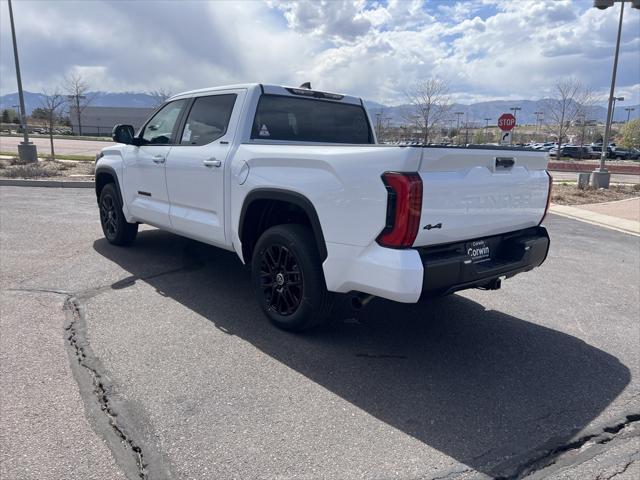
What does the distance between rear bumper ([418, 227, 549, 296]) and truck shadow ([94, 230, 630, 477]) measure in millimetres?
628

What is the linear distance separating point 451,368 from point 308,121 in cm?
275

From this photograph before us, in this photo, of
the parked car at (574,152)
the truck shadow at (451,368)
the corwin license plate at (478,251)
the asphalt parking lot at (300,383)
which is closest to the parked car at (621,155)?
the parked car at (574,152)

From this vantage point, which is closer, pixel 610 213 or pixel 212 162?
pixel 212 162

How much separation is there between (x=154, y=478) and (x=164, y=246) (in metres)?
4.81

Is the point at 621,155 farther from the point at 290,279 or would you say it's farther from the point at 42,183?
the point at 290,279

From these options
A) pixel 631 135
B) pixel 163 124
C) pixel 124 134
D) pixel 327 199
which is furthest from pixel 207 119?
pixel 631 135

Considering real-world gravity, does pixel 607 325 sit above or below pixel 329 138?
below

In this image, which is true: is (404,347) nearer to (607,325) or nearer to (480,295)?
(480,295)

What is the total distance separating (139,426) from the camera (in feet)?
9.35

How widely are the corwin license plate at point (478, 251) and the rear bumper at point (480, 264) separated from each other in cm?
3

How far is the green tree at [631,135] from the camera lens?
216ft

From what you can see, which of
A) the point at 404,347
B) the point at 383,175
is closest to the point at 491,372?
the point at 404,347

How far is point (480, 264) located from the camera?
368cm

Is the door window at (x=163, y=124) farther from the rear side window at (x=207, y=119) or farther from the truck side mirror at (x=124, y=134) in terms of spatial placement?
the rear side window at (x=207, y=119)
